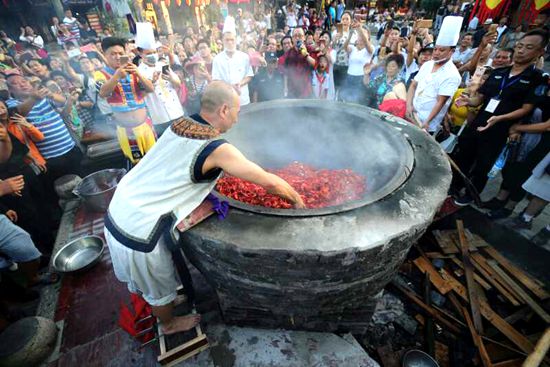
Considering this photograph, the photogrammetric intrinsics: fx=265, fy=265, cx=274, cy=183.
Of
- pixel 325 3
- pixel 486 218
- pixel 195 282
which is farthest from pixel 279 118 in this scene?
pixel 325 3

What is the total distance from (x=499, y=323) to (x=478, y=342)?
41 cm

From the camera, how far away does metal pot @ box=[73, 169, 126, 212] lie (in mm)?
4129

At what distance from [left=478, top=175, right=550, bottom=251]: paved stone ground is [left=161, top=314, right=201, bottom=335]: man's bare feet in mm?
4445

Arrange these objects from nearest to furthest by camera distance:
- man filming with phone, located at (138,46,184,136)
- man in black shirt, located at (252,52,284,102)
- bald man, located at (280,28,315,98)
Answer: man filming with phone, located at (138,46,184,136), bald man, located at (280,28,315,98), man in black shirt, located at (252,52,284,102)

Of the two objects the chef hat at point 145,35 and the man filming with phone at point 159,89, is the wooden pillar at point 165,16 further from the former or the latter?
the chef hat at point 145,35

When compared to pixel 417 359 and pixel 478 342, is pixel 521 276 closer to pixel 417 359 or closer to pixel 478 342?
pixel 478 342

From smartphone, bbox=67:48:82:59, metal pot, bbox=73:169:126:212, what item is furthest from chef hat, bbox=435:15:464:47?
smartphone, bbox=67:48:82:59

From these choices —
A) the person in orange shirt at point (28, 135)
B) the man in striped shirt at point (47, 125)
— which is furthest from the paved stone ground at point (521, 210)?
the man in striped shirt at point (47, 125)

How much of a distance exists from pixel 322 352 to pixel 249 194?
5.79 ft

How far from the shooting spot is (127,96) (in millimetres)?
4234

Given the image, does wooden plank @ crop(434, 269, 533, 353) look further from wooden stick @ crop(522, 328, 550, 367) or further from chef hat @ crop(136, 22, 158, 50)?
chef hat @ crop(136, 22, 158, 50)

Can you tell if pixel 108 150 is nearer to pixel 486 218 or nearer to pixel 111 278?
pixel 111 278

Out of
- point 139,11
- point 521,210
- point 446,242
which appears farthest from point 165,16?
point 521,210

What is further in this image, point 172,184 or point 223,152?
point 172,184
